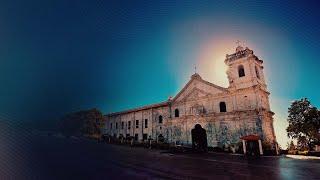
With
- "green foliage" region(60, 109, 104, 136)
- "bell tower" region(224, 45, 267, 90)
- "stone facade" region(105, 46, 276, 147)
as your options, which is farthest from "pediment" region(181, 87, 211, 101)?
"green foliage" region(60, 109, 104, 136)

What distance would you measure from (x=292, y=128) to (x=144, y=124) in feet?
86.0

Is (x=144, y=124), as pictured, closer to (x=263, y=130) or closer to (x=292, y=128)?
(x=263, y=130)

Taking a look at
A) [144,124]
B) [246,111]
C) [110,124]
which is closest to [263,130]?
[246,111]

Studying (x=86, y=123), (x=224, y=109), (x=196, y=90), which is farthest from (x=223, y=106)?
(x=86, y=123)

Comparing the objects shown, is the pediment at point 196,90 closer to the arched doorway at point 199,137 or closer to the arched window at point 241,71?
the arched window at point 241,71

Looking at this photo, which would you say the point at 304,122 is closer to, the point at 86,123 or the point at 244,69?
the point at 244,69

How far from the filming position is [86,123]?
5409 centimetres

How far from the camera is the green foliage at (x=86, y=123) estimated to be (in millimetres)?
53781

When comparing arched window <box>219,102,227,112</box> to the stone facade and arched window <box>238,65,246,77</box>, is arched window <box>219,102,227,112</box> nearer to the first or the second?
the stone facade

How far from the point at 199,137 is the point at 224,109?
19.7ft

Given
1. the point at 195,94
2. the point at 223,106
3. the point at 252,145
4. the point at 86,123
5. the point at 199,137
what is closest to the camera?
the point at 252,145

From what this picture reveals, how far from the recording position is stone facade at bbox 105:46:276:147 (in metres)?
26.8

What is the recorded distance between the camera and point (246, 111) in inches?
1055

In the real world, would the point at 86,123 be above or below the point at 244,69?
below
